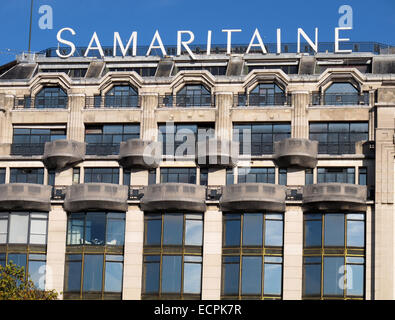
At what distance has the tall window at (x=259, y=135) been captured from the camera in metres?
83.0

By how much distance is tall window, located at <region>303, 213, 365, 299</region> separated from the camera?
256 ft

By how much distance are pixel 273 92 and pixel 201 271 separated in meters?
15.6

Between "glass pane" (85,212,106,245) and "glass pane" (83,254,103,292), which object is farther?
"glass pane" (85,212,106,245)

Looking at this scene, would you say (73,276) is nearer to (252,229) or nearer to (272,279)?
(252,229)

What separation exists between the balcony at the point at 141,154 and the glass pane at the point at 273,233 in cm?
1015

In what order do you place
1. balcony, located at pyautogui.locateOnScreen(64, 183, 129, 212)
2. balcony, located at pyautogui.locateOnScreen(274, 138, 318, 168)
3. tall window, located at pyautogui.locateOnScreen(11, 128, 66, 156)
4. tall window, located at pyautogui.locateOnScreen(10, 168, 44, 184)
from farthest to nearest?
1. tall window, located at pyautogui.locateOnScreen(11, 128, 66, 156)
2. tall window, located at pyautogui.locateOnScreen(10, 168, 44, 184)
3. balcony, located at pyautogui.locateOnScreen(64, 183, 129, 212)
4. balcony, located at pyautogui.locateOnScreen(274, 138, 318, 168)

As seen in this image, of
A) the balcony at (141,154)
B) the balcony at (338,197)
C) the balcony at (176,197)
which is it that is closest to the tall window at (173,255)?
the balcony at (176,197)

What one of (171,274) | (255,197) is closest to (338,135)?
(255,197)

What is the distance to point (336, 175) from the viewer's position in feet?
268

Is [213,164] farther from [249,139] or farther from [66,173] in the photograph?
[66,173]

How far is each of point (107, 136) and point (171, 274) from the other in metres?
13.0

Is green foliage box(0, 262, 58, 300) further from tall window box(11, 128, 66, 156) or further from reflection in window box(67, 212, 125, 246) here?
tall window box(11, 128, 66, 156)

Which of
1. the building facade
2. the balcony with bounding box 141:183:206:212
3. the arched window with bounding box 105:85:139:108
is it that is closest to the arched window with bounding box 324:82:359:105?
the building facade

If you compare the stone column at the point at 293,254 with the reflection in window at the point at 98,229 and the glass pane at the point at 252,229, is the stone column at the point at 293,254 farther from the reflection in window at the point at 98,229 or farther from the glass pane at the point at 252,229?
the reflection in window at the point at 98,229
